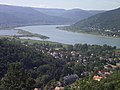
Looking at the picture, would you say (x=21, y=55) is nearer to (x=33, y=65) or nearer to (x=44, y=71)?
(x=33, y=65)

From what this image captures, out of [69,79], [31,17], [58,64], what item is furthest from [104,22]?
[69,79]

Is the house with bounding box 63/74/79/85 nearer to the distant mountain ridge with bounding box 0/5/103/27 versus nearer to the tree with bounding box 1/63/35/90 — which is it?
the tree with bounding box 1/63/35/90

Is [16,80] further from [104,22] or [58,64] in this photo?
[104,22]

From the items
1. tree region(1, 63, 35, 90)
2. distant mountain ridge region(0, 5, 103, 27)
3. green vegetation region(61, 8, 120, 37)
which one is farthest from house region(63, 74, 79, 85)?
distant mountain ridge region(0, 5, 103, 27)

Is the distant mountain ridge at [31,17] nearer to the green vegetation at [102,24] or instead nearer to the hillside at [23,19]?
the hillside at [23,19]

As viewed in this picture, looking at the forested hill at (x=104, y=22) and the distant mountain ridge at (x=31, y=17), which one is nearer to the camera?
the forested hill at (x=104, y=22)

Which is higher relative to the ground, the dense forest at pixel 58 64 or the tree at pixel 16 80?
the tree at pixel 16 80

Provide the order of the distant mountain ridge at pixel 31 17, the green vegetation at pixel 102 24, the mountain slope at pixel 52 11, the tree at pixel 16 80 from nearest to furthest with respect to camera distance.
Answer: the tree at pixel 16 80
the green vegetation at pixel 102 24
the distant mountain ridge at pixel 31 17
the mountain slope at pixel 52 11

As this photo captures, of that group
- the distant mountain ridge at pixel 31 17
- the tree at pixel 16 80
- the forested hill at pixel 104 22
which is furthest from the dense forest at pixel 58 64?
the distant mountain ridge at pixel 31 17

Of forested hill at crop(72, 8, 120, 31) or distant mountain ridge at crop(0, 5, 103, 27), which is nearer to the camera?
forested hill at crop(72, 8, 120, 31)
